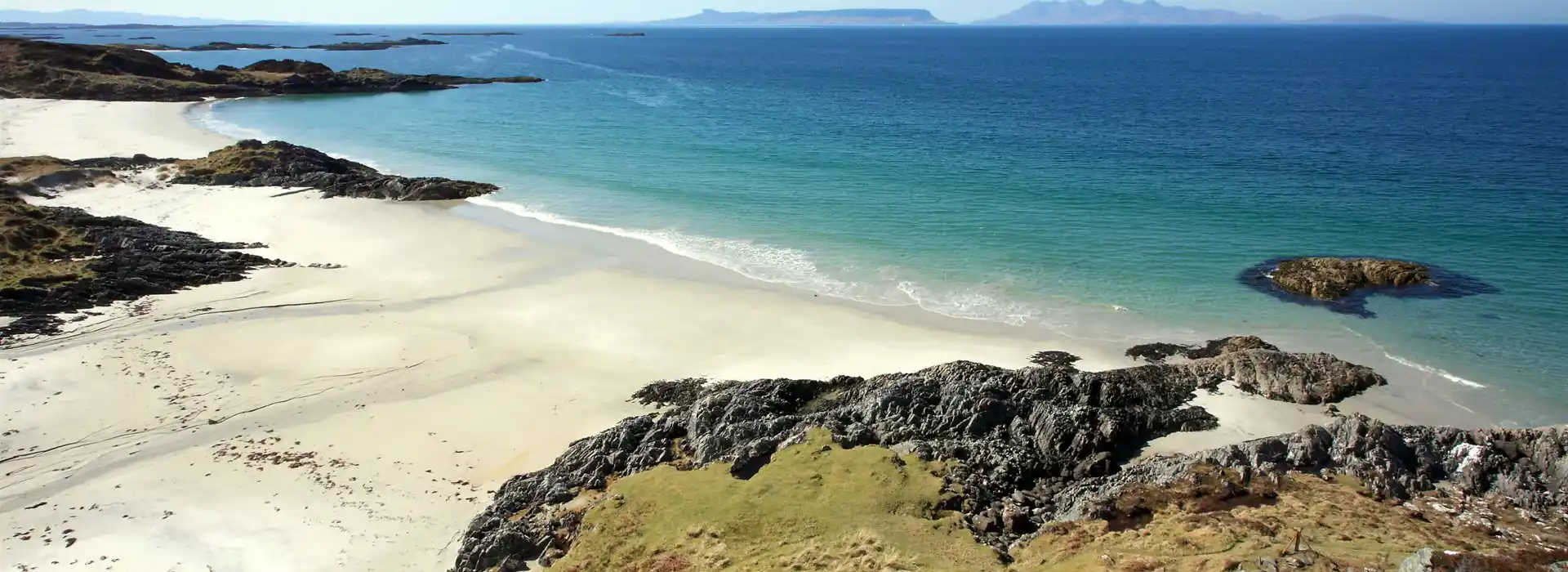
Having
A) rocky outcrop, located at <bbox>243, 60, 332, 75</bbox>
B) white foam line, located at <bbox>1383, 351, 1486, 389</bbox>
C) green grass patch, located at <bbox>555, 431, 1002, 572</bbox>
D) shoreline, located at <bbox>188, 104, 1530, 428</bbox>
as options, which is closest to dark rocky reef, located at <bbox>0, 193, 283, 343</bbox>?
shoreline, located at <bbox>188, 104, 1530, 428</bbox>

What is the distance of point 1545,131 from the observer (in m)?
60.7

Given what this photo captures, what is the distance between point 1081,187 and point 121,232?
160ft

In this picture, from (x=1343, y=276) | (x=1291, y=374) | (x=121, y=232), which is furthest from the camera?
(x=121, y=232)

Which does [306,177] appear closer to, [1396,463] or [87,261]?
[87,261]

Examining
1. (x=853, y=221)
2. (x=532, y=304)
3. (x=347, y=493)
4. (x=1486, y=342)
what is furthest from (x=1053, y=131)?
(x=347, y=493)

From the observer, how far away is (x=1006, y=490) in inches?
693

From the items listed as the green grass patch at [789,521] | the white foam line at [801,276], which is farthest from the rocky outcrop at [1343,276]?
the green grass patch at [789,521]

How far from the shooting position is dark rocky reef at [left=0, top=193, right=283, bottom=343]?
94.3ft

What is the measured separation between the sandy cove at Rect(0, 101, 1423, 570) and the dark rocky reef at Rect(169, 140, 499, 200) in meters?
9.02

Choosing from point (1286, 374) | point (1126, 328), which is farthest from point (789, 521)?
point (1126, 328)

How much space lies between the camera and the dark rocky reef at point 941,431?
17094mm

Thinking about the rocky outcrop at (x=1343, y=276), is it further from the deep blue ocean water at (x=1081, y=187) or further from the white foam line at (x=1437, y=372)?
the white foam line at (x=1437, y=372)

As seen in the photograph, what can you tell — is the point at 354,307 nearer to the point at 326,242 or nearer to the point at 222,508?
the point at 326,242

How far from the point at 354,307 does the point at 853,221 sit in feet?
76.4
